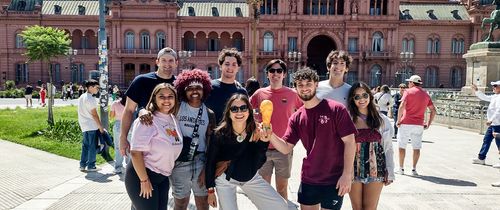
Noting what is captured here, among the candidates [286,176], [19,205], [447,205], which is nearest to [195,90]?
[286,176]

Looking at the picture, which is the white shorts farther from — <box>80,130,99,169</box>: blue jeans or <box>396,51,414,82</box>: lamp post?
<box>396,51,414,82</box>: lamp post

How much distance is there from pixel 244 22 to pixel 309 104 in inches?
1976

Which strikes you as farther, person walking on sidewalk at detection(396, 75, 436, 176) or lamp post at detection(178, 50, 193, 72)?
lamp post at detection(178, 50, 193, 72)

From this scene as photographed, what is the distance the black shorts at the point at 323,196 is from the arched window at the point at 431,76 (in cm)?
5479

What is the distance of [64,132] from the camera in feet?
45.7

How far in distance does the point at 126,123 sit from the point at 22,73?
55.2 m

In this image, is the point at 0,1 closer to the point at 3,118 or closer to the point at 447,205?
the point at 3,118

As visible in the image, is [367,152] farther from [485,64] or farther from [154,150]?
[485,64]

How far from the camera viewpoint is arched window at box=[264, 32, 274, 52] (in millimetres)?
53188

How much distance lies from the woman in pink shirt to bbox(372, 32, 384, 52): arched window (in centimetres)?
5180

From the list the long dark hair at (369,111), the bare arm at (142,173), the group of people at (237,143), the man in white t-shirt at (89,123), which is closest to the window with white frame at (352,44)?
the man in white t-shirt at (89,123)

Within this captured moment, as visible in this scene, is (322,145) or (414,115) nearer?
(322,145)

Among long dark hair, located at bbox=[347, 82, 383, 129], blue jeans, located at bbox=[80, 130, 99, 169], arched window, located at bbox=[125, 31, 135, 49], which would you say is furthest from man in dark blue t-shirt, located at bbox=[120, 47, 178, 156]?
arched window, located at bbox=[125, 31, 135, 49]

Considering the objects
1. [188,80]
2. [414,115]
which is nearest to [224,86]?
[188,80]
